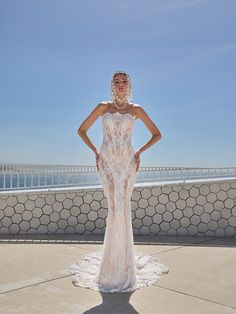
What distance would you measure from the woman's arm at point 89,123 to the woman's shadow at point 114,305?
1246 millimetres

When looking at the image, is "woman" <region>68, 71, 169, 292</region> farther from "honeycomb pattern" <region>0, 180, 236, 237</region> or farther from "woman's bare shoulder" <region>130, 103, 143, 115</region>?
"honeycomb pattern" <region>0, 180, 236, 237</region>

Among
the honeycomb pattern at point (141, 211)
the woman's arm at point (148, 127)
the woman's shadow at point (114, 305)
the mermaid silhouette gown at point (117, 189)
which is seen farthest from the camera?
the honeycomb pattern at point (141, 211)

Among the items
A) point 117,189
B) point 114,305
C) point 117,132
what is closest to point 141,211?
point 117,189

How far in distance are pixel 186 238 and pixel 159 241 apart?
1.52 ft

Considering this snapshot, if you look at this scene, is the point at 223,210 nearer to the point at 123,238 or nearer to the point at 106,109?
the point at 123,238

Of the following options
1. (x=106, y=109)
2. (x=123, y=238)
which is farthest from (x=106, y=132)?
(x=123, y=238)

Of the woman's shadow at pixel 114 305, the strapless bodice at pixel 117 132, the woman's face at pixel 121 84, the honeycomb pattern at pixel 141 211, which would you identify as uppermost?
the woman's face at pixel 121 84

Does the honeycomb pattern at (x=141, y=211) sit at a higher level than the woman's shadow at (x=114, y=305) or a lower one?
higher

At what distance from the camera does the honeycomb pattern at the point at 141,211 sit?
5.19 m

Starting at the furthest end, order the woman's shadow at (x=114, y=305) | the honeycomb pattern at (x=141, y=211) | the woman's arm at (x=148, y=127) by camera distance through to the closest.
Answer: the honeycomb pattern at (x=141, y=211)
the woman's arm at (x=148, y=127)
the woman's shadow at (x=114, y=305)

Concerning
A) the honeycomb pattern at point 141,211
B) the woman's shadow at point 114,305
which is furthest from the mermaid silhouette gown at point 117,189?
the honeycomb pattern at point 141,211

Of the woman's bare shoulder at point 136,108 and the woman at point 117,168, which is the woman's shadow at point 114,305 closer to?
the woman at point 117,168

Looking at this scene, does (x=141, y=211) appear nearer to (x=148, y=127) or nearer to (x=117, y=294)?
(x=148, y=127)

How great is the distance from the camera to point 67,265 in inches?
141
